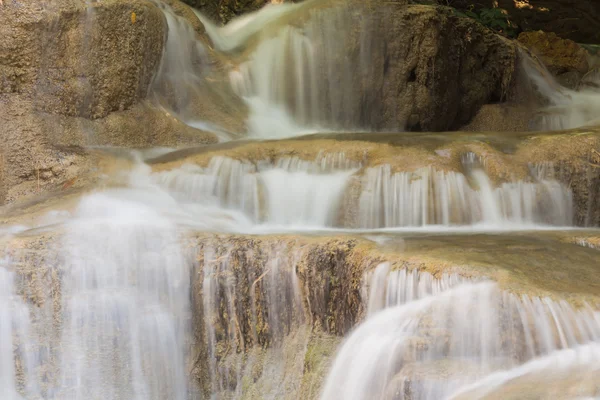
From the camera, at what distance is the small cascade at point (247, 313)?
180 inches

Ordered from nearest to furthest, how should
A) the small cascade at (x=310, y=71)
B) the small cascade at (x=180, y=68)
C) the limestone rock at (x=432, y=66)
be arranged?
the small cascade at (x=180, y=68)
the small cascade at (x=310, y=71)
the limestone rock at (x=432, y=66)

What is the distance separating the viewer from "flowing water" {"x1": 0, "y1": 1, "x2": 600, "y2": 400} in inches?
141

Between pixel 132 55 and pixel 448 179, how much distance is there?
3.19 m

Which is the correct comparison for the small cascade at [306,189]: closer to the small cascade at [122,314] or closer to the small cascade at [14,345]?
the small cascade at [122,314]

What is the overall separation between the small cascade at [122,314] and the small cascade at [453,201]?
173 centimetres

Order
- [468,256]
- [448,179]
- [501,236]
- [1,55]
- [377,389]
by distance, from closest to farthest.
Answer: [377,389] → [468,256] → [501,236] → [448,179] → [1,55]

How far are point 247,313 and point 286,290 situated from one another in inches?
11.1

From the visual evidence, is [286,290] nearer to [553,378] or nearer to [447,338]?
[447,338]

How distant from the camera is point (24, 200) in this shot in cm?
605

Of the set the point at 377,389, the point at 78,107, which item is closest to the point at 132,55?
the point at 78,107

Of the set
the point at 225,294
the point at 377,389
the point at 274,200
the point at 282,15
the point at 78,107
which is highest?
the point at 282,15

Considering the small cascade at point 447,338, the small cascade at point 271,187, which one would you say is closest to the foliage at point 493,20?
the small cascade at point 271,187

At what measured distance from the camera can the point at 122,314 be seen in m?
4.71

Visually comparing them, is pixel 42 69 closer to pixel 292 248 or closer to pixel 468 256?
pixel 292 248
